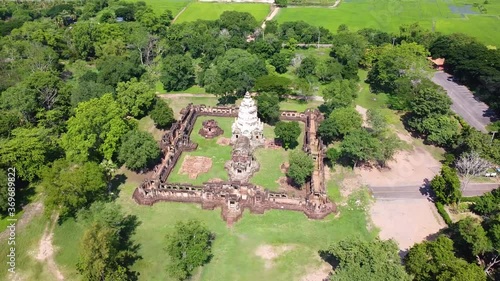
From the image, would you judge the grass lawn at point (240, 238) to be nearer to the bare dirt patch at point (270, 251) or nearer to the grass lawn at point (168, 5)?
the bare dirt patch at point (270, 251)

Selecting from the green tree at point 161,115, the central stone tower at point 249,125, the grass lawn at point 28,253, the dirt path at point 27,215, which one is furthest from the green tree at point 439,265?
the dirt path at point 27,215

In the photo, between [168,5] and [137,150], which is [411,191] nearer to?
[137,150]

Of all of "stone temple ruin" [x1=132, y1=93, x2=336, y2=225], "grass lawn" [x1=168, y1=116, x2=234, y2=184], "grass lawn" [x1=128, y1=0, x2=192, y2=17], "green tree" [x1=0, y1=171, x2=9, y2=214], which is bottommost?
"grass lawn" [x1=168, y1=116, x2=234, y2=184]

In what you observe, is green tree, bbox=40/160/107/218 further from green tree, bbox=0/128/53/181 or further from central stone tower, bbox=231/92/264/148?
central stone tower, bbox=231/92/264/148

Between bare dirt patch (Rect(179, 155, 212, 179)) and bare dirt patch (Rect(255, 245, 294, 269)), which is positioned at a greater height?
bare dirt patch (Rect(179, 155, 212, 179))

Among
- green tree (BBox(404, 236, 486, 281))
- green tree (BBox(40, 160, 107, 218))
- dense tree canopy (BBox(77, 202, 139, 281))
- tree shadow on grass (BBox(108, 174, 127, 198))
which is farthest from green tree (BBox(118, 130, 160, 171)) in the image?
green tree (BBox(404, 236, 486, 281))

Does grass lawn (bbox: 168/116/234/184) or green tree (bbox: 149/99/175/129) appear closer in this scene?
grass lawn (bbox: 168/116/234/184)

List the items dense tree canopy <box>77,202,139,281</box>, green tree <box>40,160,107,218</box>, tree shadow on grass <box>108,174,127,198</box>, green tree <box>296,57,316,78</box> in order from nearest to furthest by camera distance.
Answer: dense tree canopy <box>77,202,139,281</box> < green tree <box>40,160,107,218</box> < tree shadow on grass <box>108,174,127,198</box> < green tree <box>296,57,316,78</box>
